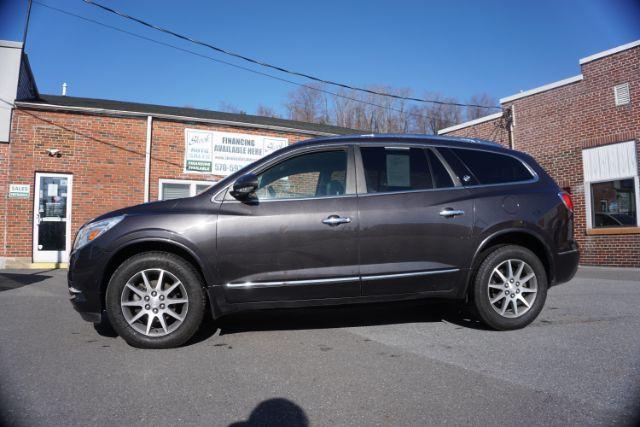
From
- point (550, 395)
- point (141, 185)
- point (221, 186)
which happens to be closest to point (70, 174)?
point (141, 185)

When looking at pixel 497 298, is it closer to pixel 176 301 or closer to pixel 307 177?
pixel 307 177

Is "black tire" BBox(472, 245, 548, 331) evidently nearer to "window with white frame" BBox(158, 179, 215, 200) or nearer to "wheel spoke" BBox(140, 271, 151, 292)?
"wheel spoke" BBox(140, 271, 151, 292)

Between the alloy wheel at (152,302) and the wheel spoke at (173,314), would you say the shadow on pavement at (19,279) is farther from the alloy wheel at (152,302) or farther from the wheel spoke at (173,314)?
the wheel spoke at (173,314)

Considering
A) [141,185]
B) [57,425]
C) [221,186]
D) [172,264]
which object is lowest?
[57,425]

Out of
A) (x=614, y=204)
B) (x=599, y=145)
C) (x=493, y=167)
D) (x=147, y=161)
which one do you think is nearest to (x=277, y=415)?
(x=493, y=167)

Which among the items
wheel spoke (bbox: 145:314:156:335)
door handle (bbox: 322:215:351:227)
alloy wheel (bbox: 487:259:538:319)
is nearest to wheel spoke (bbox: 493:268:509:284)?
alloy wheel (bbox: 487:259:538:319)

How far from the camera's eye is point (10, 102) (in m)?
11.1

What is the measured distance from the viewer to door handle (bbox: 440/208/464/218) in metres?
4.08

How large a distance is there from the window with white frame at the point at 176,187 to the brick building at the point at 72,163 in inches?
1.1

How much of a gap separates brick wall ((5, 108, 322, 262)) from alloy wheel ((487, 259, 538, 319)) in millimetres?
10267

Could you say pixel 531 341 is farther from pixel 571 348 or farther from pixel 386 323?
pixel 386 323

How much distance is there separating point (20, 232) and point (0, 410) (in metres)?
10.1

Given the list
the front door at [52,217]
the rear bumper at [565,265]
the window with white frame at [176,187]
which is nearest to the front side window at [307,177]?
the rear bumper at [565,265]

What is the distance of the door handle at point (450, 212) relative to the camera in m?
4.08
